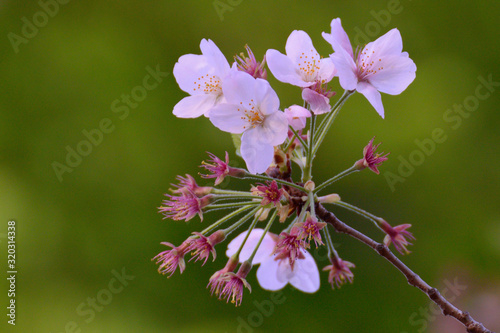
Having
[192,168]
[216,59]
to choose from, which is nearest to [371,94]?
[216,59]

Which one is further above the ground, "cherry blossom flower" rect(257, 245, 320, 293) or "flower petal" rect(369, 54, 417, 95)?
"flower petal" rect(369, 54, 417, 95)

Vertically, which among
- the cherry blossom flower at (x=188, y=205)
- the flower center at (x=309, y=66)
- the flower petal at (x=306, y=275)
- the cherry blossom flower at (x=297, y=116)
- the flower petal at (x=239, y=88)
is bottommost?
the flower petal at (x=306, y=275)

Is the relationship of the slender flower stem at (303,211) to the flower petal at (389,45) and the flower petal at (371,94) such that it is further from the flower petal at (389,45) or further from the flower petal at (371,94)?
the flower petal at (389,45)

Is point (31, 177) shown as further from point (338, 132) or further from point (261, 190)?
point (261, 190)

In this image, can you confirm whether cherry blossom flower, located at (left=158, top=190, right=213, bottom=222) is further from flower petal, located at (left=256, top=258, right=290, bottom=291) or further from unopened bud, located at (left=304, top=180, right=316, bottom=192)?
flower petal, located at (left=256, top=258, right=290, bottom=291)

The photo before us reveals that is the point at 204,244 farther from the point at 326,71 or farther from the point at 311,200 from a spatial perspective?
the point at 326,71

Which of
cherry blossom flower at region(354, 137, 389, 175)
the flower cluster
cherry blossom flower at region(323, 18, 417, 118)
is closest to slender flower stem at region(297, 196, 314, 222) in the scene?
the flower cluster

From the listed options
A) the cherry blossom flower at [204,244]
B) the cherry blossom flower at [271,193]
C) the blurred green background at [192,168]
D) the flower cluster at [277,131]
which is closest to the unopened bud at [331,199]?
the flower cluster at [277,131]
